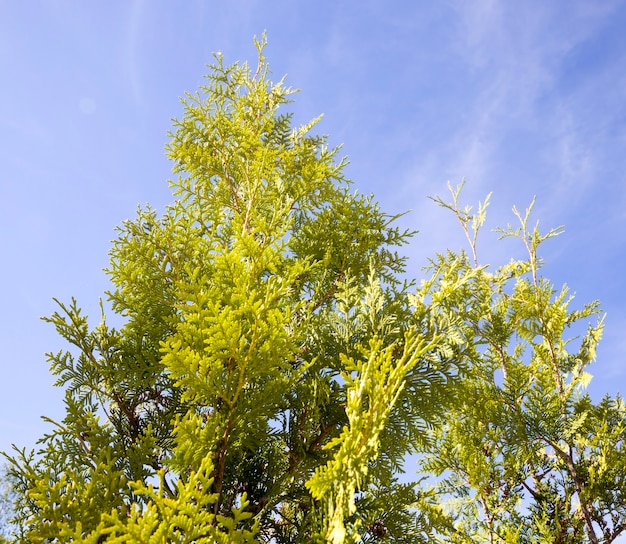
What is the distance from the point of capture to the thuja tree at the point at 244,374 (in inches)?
168

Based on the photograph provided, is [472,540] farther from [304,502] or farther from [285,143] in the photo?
[285,143]

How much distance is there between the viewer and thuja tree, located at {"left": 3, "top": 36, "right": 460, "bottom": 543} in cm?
427

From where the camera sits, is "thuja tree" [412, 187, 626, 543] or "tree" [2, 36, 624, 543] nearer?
"tree" [2, 36, 624, 543]

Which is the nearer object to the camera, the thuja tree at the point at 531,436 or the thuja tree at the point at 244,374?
the thuja tree at the point at 244,374

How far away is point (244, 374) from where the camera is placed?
5.01 metres

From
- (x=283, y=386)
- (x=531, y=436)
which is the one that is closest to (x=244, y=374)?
(x=283, y=386)

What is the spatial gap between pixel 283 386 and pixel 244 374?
477 millimetres

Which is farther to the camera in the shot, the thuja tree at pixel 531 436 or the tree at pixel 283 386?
the thuja tree at pixel 531 436

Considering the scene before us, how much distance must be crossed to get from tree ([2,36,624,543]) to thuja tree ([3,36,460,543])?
0.10 ft

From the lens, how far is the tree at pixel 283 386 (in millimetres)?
4539

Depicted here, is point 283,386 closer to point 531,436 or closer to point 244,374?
point 244,374

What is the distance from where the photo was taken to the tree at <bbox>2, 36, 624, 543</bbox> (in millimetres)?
4539

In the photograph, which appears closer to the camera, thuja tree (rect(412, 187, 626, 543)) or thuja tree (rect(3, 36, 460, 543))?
thuja tree (rect(3, 36, 460, 543))

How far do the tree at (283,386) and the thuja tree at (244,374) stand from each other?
0.03m
